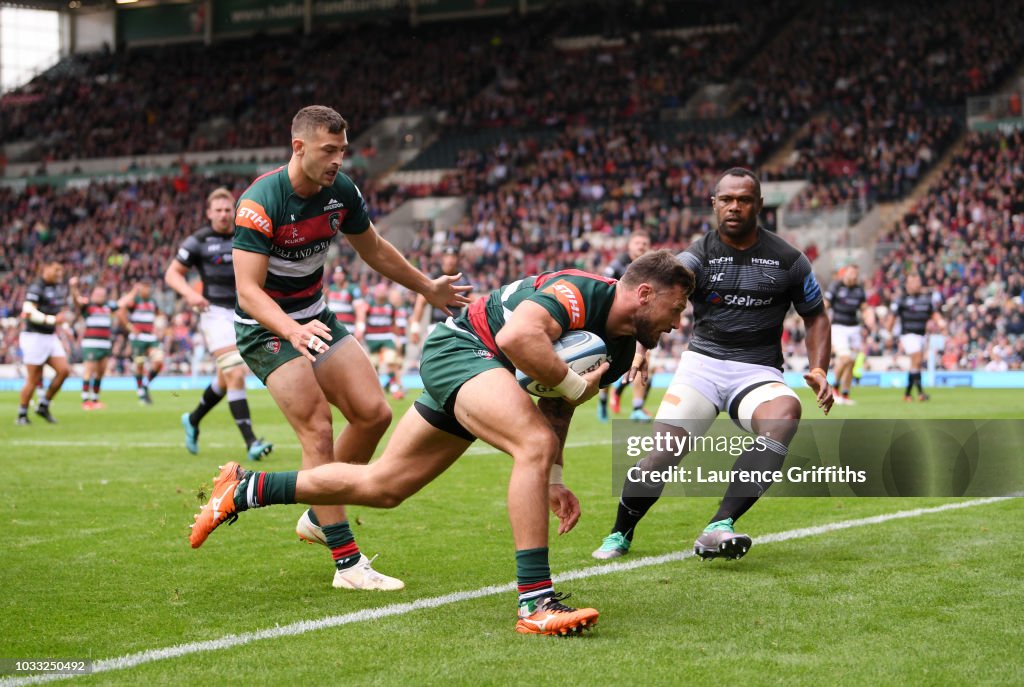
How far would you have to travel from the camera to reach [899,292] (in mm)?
28141

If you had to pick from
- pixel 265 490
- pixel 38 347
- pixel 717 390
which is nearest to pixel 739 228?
pixel 717 390

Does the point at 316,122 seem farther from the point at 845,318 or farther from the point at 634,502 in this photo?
the point at 845,318

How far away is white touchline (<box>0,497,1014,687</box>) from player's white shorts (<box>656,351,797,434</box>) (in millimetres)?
786

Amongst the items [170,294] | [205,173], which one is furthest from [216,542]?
[205,173]

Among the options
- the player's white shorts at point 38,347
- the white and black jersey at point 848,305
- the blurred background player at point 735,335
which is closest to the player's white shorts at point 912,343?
the white and black jersey at point 848,305

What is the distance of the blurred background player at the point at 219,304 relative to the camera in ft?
36.2

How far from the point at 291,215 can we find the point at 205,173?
133ft

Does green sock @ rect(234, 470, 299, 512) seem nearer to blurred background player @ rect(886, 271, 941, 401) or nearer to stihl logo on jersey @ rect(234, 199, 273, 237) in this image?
stihl logo on jersey @ rect(234, 199, 273, 237)

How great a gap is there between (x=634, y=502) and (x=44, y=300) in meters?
12.7

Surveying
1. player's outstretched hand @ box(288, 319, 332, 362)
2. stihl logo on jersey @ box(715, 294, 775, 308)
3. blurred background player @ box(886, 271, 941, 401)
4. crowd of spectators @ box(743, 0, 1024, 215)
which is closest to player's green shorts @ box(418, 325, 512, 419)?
player's outstretched hand @ box(288, 319, 332, 362)

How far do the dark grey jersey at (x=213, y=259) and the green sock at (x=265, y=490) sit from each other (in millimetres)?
5724

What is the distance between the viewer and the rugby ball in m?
4.88

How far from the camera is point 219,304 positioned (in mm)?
11727

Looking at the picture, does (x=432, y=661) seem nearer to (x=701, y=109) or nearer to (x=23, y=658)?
(x=23, y=658)
